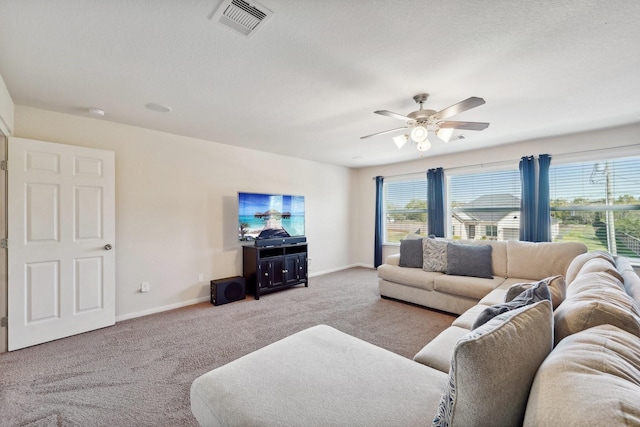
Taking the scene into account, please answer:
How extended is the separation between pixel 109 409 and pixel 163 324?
4.63 ft

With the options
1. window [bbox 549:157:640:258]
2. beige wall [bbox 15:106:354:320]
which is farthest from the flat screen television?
window [bbox 549:157:640:258]

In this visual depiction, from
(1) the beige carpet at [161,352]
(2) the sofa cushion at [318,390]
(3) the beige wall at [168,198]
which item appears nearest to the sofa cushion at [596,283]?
(2) the sofa cushion at [318,390]

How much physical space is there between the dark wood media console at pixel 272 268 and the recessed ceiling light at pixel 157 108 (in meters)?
2.15

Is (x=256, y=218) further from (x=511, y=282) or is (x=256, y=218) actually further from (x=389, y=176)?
(x=511, y=282)

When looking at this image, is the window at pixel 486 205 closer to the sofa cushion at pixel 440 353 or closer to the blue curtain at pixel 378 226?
the blue curtain at pixel 378 226

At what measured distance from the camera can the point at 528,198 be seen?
13.5 ft

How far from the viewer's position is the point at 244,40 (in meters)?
1.80

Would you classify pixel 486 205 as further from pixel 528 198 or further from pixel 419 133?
pixel 419 133

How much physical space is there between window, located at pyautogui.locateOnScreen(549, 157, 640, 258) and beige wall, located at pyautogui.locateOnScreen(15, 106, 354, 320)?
4.44m

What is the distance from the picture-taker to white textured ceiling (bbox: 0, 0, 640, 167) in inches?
61.4

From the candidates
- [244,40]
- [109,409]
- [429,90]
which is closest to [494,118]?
[429,90]

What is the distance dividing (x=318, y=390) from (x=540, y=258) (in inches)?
136

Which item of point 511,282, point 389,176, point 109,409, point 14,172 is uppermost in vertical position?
point 389,176

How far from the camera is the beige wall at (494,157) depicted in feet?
11.6
